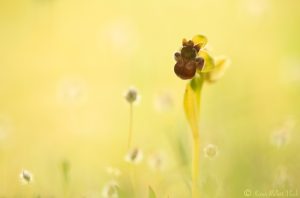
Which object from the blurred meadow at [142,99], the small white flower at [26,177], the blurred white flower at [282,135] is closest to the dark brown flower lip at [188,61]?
the blurred meadow at [142,99]

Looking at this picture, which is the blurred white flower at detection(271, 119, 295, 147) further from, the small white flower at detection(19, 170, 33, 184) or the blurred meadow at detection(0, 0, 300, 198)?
the small white flower at detection(19, 170, 33, 184)

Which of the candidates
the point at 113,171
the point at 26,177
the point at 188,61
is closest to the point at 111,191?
the point at 113,171

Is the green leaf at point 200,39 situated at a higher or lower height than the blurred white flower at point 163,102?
higher

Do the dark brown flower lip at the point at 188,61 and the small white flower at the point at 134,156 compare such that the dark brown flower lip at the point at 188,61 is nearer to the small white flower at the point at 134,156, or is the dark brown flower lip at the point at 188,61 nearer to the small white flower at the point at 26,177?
the small white flower at the point at 134,156

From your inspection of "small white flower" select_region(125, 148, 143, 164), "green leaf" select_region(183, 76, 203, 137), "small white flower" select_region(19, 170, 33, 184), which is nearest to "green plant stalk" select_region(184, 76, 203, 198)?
"green leaf" select_region(183, 76, 203, 137)

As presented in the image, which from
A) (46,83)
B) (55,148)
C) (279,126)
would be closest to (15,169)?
(55,148)

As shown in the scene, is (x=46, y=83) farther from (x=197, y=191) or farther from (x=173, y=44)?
(x=197, y=191)

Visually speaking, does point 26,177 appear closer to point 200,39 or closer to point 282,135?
point 200,39

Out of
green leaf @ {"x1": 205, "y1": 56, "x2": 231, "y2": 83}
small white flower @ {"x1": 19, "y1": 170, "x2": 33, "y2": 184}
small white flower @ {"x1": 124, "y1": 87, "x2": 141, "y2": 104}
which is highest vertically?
green leaf @ {"x1": 205, "y1": 56, "x2": 231, "y2": 83}
